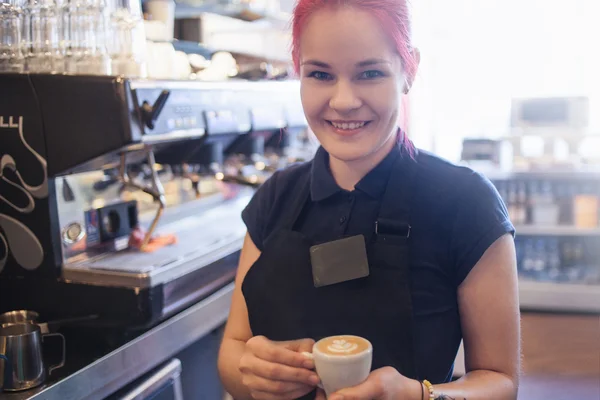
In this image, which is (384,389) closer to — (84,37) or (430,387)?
(430,387)

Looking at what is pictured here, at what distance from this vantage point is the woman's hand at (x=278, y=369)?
3.51 feet

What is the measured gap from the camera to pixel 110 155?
1855mm

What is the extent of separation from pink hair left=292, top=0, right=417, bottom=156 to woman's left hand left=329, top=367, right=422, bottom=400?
566 mm

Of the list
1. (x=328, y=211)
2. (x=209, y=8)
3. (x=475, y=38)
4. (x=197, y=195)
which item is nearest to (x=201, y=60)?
(x=209, y=8)

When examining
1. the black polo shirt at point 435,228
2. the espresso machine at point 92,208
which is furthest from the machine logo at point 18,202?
the black polo shirt at point 435,228

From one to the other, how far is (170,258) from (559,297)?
393 cm

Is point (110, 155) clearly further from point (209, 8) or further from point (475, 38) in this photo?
point (475, 38)

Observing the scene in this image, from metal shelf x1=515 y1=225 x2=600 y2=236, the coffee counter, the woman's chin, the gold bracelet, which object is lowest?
metal shelf x1=515 y1=225 x2=600 y2=236

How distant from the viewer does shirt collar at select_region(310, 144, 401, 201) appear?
129 cm

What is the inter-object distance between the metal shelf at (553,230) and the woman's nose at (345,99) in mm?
4137

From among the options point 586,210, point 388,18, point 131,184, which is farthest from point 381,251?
point 586,210

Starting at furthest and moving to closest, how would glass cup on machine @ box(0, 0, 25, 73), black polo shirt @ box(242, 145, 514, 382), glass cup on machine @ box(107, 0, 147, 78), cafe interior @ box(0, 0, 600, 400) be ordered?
1. glass cup on machine @ box(107, 0, 147, 78)
2. glass cup on machine @ box(0, 0, 25, 73)
3. cafe interior @ box(0, 0, 600, 400)
4. black polo shirt @ box(242, 145, 514, 382)

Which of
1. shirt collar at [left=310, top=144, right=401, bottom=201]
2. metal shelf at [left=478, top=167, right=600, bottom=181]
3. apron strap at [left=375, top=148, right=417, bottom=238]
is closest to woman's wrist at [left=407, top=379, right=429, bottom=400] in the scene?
apron strap at [left=375, top=148, right=417, bottom=238]

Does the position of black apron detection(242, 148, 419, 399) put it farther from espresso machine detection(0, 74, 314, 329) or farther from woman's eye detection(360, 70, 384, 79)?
espresso machine detection(0, 74, 314, 329)
